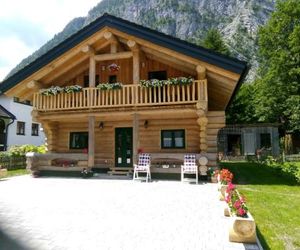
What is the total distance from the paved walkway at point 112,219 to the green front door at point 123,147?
5495 mm

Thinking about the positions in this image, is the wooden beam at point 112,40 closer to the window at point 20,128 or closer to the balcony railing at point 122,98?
the balcony railing at point 122,98

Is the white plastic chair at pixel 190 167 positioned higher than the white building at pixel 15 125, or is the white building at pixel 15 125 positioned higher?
the white building at pixel 15 125

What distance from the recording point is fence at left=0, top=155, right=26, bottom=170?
17964 mm

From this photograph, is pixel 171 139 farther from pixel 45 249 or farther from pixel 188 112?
pixel 45 249

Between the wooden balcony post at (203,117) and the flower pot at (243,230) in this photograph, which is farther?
the wooden balcony post at (203,117)

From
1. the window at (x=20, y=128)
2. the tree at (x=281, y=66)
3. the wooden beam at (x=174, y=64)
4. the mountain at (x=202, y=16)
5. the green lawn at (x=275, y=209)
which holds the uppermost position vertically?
the mountain at (x=202, y=16)

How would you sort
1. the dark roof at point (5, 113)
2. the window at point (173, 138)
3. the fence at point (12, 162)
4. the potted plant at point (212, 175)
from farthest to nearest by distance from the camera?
the dark roof at point (5, 113) → the fence at point (12, 162) → the window at point (173, 138) → the potted plant at point (212, 175)

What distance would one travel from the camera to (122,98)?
13789 mm

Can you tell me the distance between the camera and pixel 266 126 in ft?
94.6

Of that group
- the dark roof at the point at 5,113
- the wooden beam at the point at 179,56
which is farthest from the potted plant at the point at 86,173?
the dark roof at the point at 5,113

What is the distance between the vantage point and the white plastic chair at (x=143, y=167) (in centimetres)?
1221

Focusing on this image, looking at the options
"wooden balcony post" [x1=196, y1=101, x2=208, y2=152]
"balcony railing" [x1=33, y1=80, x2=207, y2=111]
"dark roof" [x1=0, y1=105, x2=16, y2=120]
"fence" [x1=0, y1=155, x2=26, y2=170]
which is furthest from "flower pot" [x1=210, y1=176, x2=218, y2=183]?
"dark roof" [x1=0, y1=105, x2=16, y2=120]

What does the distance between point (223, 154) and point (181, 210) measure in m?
23.4

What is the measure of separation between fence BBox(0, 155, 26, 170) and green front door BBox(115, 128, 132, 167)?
7.30 metres
